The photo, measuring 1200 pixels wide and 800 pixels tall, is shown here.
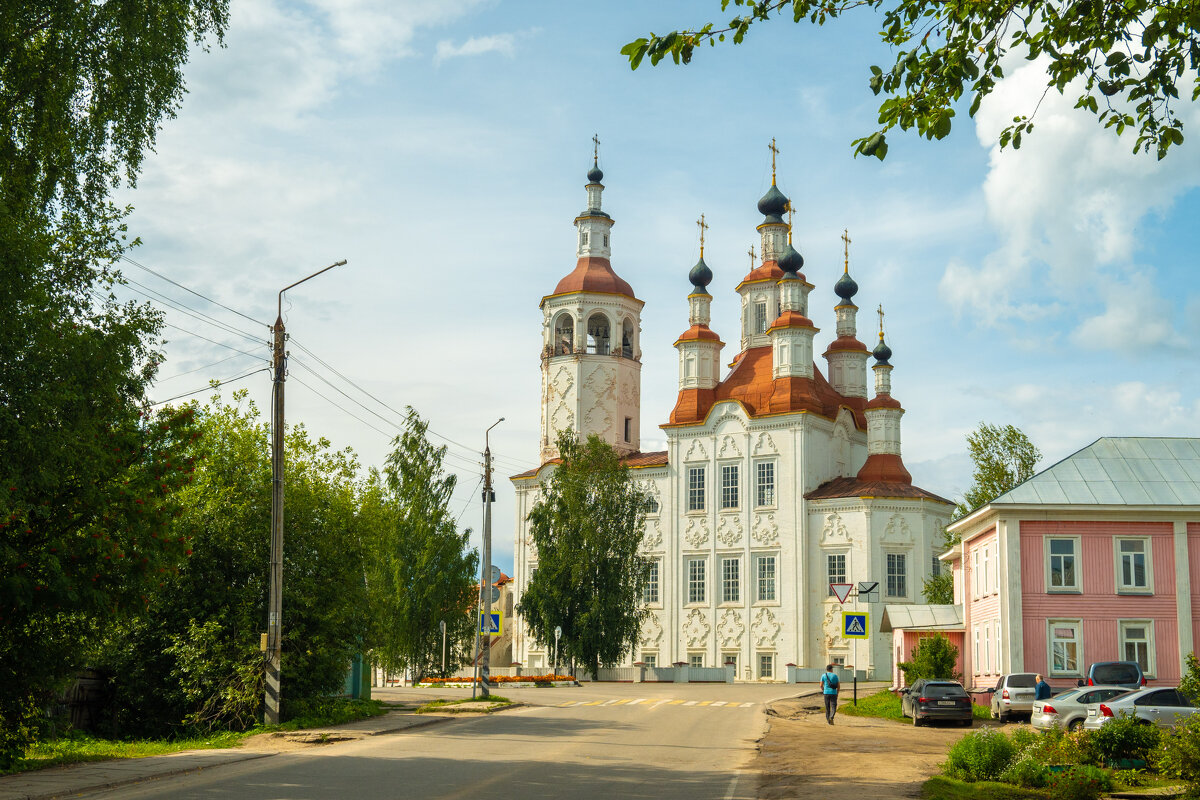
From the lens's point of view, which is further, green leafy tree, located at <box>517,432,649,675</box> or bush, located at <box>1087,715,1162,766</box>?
green leafy tree, located at <box>517,432,649,675</box>

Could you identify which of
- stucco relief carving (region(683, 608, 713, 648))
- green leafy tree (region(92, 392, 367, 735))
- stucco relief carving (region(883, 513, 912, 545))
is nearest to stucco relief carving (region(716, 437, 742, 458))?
stucco relief carving (region(683, 608, 713, 648))

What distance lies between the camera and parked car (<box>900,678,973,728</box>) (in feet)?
91.7

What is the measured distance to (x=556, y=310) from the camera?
72188 millimetres

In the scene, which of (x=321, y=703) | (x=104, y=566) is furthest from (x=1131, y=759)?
(x=321, y=703)

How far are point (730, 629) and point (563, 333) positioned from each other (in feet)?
68.2

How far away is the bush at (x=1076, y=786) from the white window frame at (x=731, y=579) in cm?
4876

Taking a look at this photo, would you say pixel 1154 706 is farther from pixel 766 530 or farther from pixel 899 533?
pixel 766 530

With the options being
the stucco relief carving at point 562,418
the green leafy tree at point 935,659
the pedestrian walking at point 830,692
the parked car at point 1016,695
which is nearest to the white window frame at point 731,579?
the stucco relief carving at point 562,418

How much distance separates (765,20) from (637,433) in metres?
62.5

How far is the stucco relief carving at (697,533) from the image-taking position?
6488cm

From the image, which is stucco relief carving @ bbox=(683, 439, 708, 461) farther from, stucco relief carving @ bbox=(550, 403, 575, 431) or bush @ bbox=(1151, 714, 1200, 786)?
bush @ bbox=(1151, 714, 1200, 786)

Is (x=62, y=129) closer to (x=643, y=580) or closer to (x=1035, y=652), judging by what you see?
(x=1035, y=652)

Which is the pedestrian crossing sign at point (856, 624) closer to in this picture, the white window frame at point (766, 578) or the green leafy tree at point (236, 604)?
the green leafy tree at point (236, 604)

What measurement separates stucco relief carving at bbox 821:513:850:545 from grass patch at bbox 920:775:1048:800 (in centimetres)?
4654
